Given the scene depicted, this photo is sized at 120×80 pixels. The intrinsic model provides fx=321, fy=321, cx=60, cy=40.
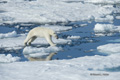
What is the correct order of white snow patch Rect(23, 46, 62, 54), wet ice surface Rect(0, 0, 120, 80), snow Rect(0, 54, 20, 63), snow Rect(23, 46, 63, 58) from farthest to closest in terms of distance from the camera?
1. white snow patch Rect(23, 46, 62, 54)
2. snow Rect(23, 46, 63, 58)
3. snow Rect(0, 54, 20, 63)
4. wet ice surface Rect(0, 0, 120, 80)

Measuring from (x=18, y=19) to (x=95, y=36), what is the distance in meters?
5.27

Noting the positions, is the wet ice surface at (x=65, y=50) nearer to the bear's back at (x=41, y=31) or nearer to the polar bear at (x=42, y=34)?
the polar bear at (x=42, y=34)

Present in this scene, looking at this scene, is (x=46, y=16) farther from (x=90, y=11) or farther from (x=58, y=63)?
(x=58, y=63)

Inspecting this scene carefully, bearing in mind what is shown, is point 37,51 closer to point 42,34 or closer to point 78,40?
point 42,34

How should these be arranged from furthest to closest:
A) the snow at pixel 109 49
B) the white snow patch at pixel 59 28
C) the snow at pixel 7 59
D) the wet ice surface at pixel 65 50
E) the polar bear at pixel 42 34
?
the white snow patch at pixel 59 28, the polar bear at pixel 42 34, the snow at pixel 109 49, the snow at pixel 7 59, the wet ice surface at pixel 65 50

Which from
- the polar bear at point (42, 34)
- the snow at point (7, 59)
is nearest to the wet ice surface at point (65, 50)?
the snow at point (7, 59)

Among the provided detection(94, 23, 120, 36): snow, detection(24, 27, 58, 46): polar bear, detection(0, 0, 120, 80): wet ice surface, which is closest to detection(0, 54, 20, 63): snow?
detection(0, 0, 120, 80): wet ice surface

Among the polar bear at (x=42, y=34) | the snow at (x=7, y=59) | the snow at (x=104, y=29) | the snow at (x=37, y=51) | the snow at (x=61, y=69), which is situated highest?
the snow at (x=104, y=29)

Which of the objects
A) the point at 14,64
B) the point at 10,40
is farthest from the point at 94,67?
the point at 10,40

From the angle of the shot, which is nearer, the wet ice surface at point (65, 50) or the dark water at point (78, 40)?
the wet ice surface at point (65, 50)

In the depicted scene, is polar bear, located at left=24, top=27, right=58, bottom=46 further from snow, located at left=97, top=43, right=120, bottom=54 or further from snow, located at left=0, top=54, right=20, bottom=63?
snow, located at left=0, top=54, right=20, bottom=63

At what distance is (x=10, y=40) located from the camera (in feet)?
36.2

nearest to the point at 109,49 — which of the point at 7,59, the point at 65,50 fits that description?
the point at 65,50

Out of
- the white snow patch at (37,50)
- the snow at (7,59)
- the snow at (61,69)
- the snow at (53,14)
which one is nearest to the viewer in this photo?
the snow at (61,69)
